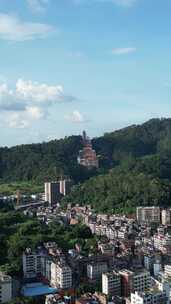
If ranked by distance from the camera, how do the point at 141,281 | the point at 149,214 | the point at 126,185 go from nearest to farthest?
the point at 141,281, the point at 149,214, the point at 126,185

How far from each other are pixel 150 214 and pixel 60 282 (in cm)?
1101

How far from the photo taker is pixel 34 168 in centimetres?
3844

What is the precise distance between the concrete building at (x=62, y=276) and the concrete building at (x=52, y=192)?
17512mm

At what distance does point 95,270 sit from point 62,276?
3.49ft

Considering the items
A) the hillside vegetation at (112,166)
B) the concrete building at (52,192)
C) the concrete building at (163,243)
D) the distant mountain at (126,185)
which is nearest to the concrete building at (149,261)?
the concrete building at (163,243)

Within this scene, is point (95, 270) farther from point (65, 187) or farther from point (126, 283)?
point (65, 187)

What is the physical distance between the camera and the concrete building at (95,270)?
1451 centimetres

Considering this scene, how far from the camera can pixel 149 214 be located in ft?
80.2

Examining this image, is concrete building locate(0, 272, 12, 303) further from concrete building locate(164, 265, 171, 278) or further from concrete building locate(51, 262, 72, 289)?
concrete building locate(164, 265, 171, 278)

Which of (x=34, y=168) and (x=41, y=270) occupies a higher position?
(x=34, y=168)

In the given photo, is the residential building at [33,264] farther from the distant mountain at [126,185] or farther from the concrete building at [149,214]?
the distant mountain at [126,185]

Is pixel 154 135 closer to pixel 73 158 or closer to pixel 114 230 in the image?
pixel 73 158

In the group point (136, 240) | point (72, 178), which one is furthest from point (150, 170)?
point (136, 240)

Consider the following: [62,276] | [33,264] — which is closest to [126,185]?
[33,264]
